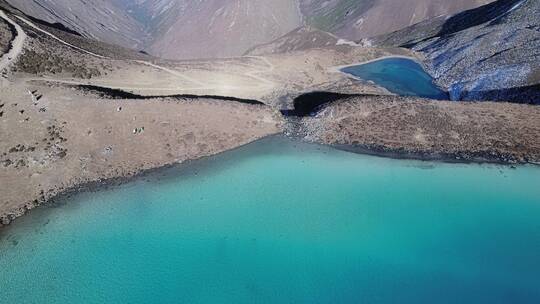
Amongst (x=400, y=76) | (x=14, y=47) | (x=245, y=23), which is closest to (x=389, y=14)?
(x=245, y=23)

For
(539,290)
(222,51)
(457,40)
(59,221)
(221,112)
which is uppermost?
(222,51)

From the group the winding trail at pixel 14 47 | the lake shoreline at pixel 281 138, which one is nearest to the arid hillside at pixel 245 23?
the winding trail at pixel 14 47

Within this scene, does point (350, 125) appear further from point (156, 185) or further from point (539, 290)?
point (539, 290)

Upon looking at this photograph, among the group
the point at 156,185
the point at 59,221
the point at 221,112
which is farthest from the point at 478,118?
the point at 59,221

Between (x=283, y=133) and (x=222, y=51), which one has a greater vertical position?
(x=222, y=51)

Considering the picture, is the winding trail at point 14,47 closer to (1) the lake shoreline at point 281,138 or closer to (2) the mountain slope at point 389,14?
(1) the lake shoreline at point 281,138

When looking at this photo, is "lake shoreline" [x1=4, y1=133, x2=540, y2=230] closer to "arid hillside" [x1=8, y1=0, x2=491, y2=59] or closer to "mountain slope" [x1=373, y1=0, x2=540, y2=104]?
"mountain slope" [x1=373, y1=0, x2=540, y2=104]
